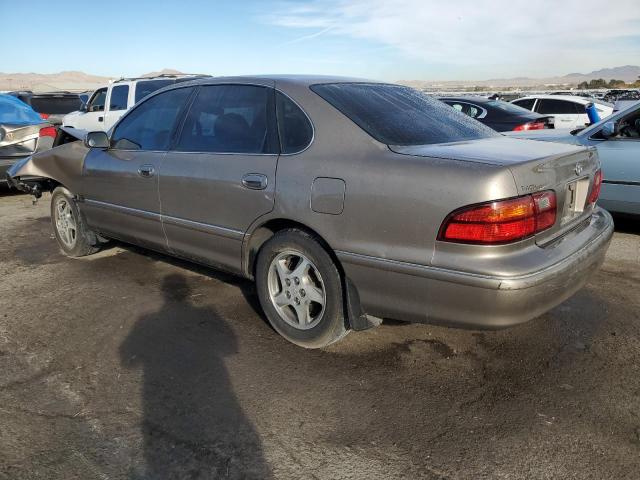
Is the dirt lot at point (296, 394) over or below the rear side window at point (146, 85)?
below

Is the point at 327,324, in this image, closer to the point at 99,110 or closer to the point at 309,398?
the point at 309,398

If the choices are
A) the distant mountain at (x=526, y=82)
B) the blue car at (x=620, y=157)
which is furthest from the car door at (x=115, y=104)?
the distant mountain at (x=526, y=82)

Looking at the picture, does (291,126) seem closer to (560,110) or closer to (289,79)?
(289,79)

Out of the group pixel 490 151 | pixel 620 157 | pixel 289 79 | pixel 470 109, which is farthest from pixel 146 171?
pixel 470 109

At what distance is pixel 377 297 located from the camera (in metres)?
2.82

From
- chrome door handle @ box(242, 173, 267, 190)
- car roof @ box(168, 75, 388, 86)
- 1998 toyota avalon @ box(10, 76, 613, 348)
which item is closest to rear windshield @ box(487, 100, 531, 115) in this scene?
1998 toyota avalon @ box(10, 76, 613, 348)

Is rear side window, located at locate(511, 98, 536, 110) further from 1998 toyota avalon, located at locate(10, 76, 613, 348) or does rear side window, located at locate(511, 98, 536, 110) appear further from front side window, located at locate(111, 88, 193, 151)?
front side window, located at locate(111, 88, 193, 151)

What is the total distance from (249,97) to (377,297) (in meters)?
1.67

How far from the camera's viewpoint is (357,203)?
9.09 feet

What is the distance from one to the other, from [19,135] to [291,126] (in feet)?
21.8

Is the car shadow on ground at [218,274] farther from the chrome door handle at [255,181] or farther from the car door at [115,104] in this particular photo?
the car door at [115,104]

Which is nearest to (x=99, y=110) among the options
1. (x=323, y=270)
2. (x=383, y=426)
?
(x=323, y=270)

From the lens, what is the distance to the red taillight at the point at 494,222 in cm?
245

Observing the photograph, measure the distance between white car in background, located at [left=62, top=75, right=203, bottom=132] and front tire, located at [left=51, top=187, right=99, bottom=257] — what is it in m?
5.65
